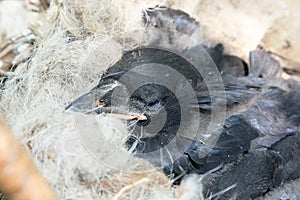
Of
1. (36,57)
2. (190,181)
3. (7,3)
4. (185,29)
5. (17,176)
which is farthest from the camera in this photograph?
(7,3)

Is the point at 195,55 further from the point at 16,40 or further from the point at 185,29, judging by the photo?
the point at 16,40

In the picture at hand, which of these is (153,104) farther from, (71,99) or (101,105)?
(71,99)

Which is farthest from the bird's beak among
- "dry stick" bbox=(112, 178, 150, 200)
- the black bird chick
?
"dry stick" bbox=(112, 178, 150, 200)

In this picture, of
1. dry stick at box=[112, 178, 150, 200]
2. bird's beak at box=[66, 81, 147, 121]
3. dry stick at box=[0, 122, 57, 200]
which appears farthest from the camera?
bird's beak at box=[66, 81, 147, 121]

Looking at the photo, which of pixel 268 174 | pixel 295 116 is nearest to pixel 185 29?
pixel 295 116

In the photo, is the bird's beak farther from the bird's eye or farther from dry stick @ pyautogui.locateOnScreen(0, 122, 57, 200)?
dry stick @ pyautogui.locateOnScreen(0, 122, 57, 200)

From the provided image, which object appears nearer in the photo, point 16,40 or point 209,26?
point 16,40

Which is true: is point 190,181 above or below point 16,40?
below

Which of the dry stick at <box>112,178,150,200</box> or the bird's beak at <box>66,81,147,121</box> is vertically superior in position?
the bird's beak at <box>66,81,147,121</box>
